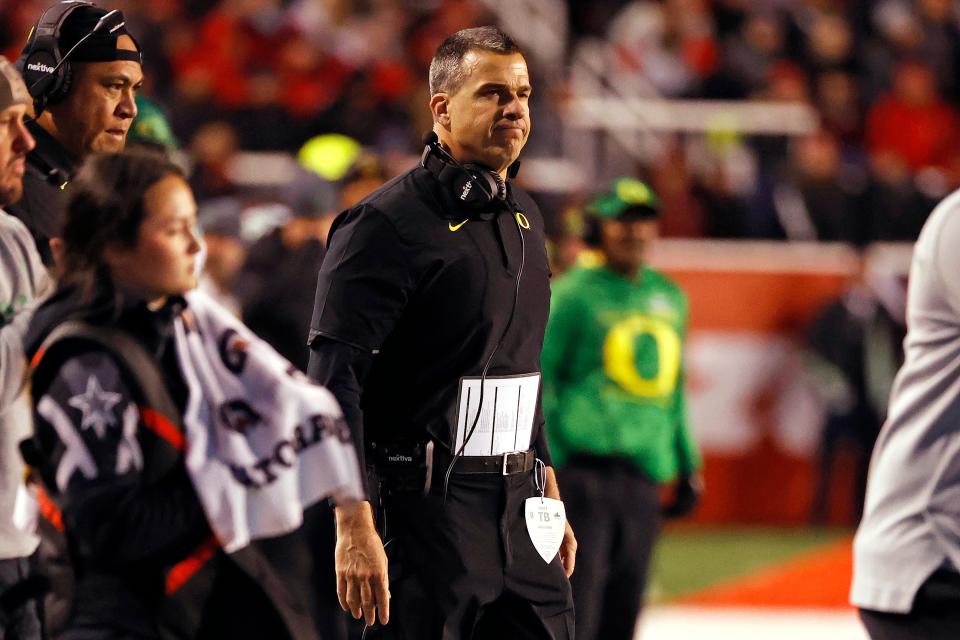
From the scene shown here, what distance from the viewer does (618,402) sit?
23.7 feet

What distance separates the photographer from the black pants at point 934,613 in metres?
3.86

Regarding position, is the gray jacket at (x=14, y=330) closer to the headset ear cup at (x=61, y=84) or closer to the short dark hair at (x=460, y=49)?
the headset ear cup at (x=61, y=84)

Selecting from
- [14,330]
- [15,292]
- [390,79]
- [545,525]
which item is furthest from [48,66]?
[390,79]

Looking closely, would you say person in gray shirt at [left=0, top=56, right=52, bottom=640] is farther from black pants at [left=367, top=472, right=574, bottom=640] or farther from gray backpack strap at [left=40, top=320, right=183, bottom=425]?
black pants at [left=367, top=472, right=574, bottom=640]

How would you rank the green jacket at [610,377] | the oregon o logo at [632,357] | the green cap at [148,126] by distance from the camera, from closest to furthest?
the green cap at [148,126]
the green jacket at [610,377]
the oregon o logo at [632,357]

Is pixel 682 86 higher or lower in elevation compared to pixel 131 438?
lower

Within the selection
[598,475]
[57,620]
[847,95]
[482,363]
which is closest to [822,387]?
[847,95]

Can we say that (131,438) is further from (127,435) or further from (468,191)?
(468,191)

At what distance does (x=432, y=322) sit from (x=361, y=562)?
2.16 feet

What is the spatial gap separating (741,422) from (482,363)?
9.28 m

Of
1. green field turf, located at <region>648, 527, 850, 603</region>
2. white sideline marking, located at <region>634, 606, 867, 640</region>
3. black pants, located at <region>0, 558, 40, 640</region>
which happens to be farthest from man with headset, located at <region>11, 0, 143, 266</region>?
green field turf, located at <region>648, 527, 850, 603</region>

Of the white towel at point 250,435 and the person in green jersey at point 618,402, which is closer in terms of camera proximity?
the white towel at point 250,435

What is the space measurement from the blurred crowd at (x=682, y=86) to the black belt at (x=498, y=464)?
6.67 metres

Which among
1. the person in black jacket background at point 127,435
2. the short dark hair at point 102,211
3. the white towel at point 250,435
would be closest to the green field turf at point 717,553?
the white towel at point 250,435
